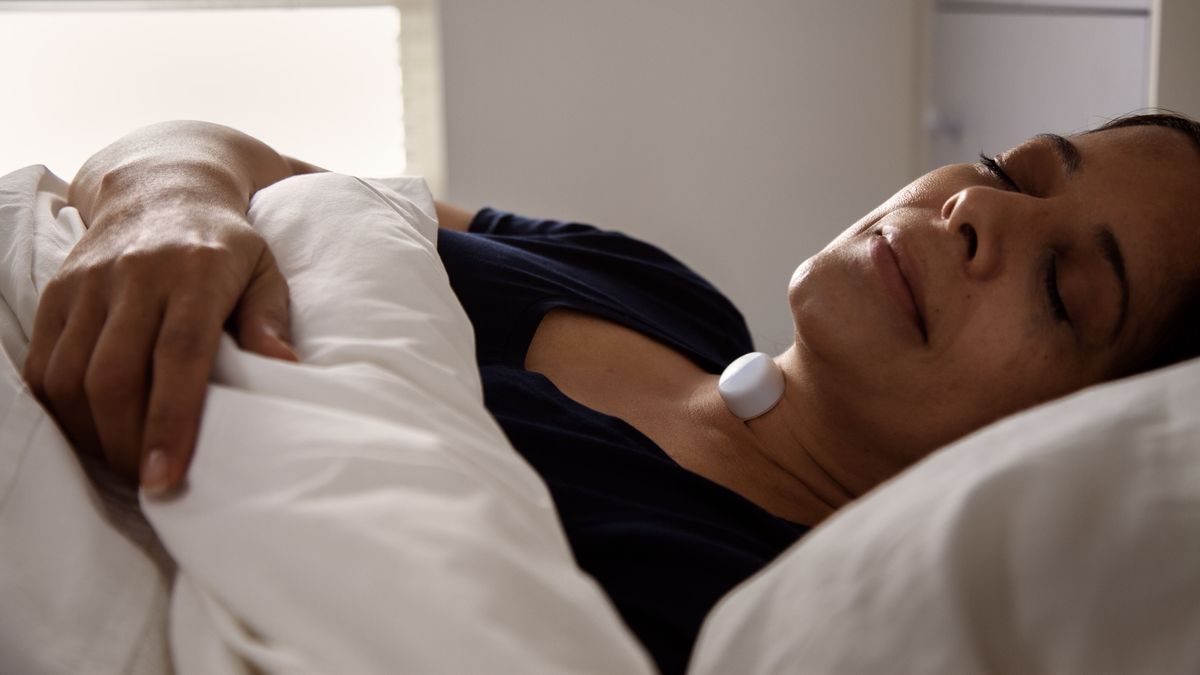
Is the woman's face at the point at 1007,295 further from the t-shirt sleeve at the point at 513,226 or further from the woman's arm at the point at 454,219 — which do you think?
the woman's arm at the point at 454,219

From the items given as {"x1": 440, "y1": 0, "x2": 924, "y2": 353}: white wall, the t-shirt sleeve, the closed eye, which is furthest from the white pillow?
{"x1": 440, "y1": 0, "x2": 924, "y2": 353}: white wall

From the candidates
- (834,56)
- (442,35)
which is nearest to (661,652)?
(442,35)

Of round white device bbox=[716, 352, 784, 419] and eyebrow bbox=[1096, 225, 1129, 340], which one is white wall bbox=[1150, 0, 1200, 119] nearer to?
eyebrow bbox=[1096, 225, 1129, 340]

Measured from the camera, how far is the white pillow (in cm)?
50

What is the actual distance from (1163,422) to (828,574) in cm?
21

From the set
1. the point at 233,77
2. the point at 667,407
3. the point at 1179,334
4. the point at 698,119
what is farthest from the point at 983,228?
the point at 233,77

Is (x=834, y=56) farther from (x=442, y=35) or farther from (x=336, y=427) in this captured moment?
(x=336, y=427)

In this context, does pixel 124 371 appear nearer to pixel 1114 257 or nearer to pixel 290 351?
pixel 290 351

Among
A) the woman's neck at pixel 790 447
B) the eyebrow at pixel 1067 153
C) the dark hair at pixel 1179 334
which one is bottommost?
the woman's neck at pixel 790 447

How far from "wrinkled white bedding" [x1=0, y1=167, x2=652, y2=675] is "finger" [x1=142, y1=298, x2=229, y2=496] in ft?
0.04

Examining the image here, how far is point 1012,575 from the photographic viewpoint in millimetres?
520

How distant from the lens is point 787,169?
3.29m

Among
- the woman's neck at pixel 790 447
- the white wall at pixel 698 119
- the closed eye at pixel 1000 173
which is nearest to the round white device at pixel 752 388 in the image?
the woman's neck at pixel 790 447

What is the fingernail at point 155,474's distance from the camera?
1.83ft
